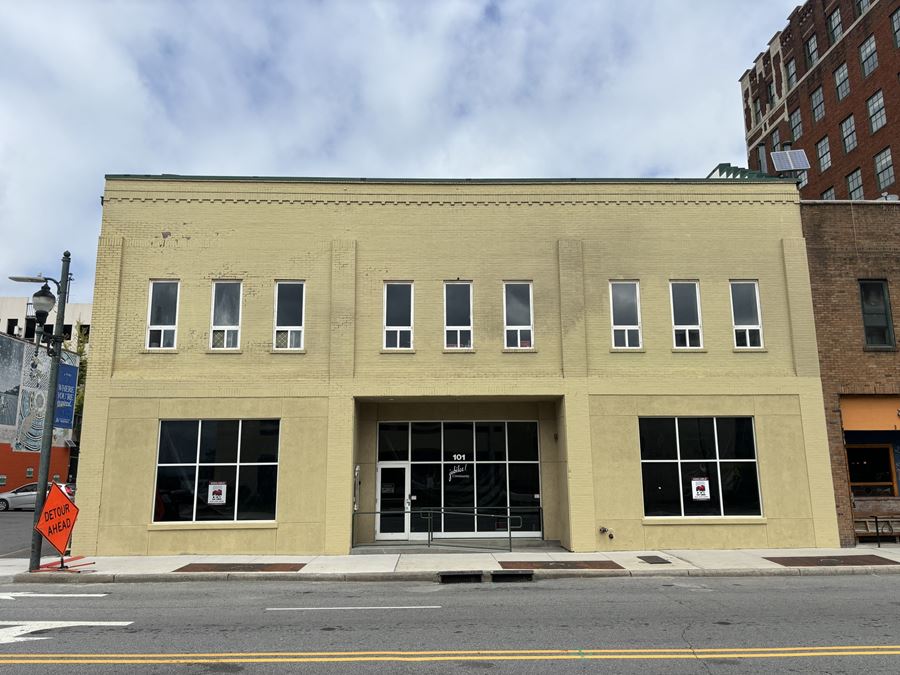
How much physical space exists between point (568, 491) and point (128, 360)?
455 inches

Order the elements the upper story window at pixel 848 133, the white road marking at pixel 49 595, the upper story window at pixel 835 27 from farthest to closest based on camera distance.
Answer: the upper story window at pixel 835 27
the upper story window at pixel 848 133
the white road marking at pixel 49 595

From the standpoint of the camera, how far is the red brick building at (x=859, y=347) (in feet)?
58.5

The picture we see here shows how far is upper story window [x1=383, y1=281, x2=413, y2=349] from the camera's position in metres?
18.2

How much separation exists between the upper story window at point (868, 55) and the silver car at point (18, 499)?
1835 inches

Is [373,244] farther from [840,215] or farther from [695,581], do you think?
[840,215]

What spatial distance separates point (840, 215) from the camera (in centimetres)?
1894

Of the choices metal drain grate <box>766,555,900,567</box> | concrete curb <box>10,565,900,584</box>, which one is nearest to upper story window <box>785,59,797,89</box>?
metal drain grate <box>766,555,900,567</box>

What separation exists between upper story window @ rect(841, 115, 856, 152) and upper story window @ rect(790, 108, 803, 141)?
427 centimetres

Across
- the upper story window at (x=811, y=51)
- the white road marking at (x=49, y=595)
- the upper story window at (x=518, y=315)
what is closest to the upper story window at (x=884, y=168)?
the upper story window at (x=811, y=51)

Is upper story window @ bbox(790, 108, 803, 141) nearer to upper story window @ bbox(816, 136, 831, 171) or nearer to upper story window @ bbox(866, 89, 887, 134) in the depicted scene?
upper story window @ bbox(816, 136, 831, 171)

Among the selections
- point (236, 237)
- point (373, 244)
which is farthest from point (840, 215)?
point (236, 237)

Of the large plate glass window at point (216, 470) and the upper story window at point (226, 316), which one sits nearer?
the large plate glass window at point (216, 470)

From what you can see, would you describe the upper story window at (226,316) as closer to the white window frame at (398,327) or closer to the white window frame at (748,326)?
the white window frame at (398,327)

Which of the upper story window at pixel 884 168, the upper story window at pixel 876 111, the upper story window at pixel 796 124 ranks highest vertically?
the upper story window at pixel 796 124
